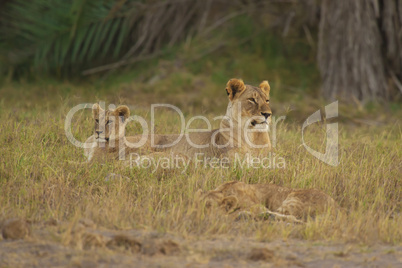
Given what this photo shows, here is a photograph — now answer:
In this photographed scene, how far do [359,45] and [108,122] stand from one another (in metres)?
6.87

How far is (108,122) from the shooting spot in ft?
23.1

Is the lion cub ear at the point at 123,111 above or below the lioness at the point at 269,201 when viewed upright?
above

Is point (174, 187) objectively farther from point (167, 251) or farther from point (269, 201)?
point (167, 251)

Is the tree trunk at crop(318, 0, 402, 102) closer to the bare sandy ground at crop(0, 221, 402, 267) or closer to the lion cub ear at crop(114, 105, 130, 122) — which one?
the lion cub ear at crop(114, 105, 130, 122)

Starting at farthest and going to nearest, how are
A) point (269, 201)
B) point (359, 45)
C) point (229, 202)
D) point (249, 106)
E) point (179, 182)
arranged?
point (359, 45)
point (249, 106)
point (179, 182)
point (269, 201)
point (229, 202)

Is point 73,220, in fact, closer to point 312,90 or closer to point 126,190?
point 126,190

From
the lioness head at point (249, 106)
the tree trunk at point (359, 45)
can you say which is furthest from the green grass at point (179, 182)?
the tree trunk at point (359, 45)

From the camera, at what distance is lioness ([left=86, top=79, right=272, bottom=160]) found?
7156 mm

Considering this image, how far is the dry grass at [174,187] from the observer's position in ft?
16.9

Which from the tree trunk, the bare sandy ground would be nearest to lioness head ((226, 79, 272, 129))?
the bare sandy ground

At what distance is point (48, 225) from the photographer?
5.11 metres

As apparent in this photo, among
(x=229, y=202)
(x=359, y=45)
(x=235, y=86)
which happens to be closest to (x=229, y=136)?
(x=235, y=86)

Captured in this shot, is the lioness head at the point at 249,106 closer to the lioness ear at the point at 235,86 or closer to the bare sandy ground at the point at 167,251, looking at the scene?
the lioness ear at the point at 235,86

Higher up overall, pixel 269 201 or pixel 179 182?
pixel 179 182
